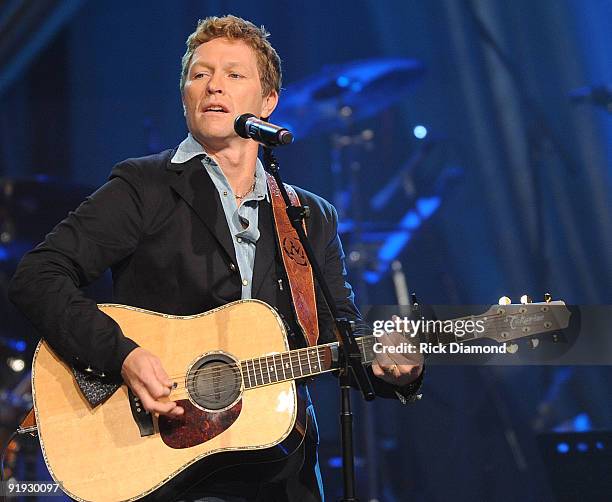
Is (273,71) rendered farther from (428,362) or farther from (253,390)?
(428,362)

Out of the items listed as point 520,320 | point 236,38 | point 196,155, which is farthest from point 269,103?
point 520,320

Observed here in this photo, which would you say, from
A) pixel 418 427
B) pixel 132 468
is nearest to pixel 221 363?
pixel 132 468

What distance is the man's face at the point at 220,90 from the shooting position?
11.0 ft

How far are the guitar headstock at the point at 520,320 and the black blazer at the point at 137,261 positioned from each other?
1.55ft

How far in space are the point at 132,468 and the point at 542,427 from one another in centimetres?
271

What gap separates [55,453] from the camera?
2902mm

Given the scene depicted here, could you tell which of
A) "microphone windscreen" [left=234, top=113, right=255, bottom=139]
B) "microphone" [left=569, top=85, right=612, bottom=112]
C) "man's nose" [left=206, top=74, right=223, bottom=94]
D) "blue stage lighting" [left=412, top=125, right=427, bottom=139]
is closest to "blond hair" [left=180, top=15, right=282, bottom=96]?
"man's nose" [left=206, top=74, right=223, bottom=94]

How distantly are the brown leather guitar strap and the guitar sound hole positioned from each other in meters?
0.33

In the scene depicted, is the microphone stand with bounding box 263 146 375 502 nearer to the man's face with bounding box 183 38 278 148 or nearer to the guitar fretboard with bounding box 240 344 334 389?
the guitar fretboard with bounding box 240 344 334 389

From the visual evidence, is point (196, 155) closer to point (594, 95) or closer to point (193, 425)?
point (193, 425)

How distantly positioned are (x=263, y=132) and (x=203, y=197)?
0.59 m

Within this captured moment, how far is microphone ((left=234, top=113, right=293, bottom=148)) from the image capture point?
8.96ft

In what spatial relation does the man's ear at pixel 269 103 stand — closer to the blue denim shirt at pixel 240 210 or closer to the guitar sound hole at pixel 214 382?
the blue denim shirt at pixel 240 210

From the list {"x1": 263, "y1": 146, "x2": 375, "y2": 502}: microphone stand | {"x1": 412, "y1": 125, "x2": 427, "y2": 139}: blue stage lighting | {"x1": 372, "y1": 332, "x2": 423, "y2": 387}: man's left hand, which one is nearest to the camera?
{"x1": 263, "y1": 146, "x2": 375, "y2": 502}: microphone stand
